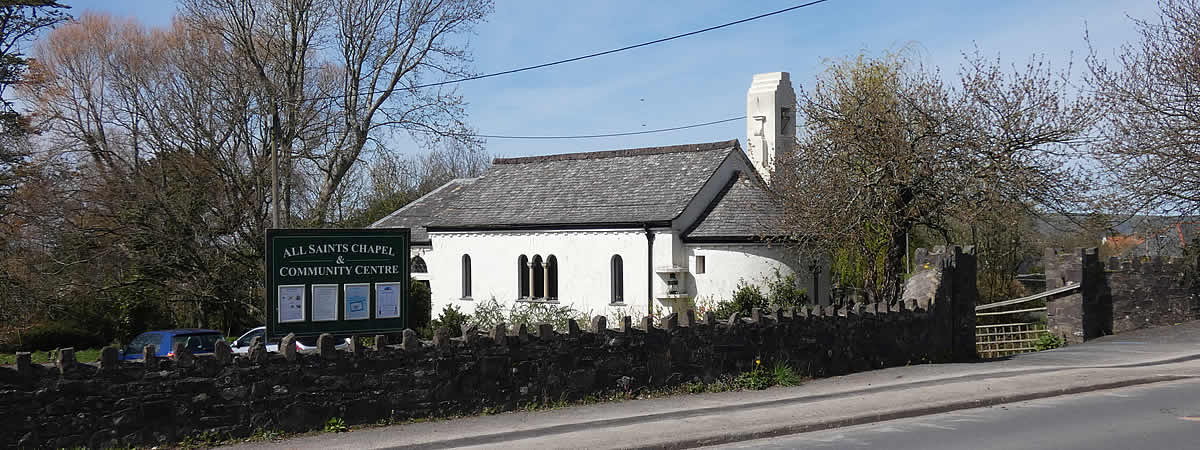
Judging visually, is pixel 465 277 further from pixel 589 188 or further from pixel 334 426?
pixel 334 426

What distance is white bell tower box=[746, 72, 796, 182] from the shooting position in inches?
1497

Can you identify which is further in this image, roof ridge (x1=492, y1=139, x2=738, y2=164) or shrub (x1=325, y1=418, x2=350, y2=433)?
roof ridge (x1=492, y1=139, x2=738, y2=164)

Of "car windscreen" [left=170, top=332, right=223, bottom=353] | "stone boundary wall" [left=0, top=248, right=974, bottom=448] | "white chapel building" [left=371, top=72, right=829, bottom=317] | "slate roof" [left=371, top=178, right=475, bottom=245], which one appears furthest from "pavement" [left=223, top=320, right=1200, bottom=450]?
"slate roof" [left=371, top=178, right=475, bottom=245]

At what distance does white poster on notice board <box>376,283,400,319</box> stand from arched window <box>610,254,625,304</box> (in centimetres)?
1918

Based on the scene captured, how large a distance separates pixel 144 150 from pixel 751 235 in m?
21.9

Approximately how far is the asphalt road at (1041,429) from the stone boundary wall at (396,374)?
9.88 feet

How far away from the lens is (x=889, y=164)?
2183 cm

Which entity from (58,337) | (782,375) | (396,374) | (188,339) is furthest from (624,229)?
(58,337)

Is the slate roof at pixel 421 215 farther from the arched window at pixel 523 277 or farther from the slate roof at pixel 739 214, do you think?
the slate roof at pixel 739 214

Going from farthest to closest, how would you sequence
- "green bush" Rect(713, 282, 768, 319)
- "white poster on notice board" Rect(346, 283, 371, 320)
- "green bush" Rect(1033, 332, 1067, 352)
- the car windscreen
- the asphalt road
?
"green bush" Rect(713, 282, 768, 319)
"green bush" Rect(1033, 332, 1067, 352)
the car windscreen
"white poster on notice board" Rect(346, 283, 371, 320)
the asphalt road

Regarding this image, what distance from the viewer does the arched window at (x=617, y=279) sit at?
32.9 meters

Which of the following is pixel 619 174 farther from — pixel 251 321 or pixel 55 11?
pixel 55 11

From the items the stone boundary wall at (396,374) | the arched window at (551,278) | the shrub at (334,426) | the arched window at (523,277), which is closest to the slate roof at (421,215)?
the arched window at (523,277)

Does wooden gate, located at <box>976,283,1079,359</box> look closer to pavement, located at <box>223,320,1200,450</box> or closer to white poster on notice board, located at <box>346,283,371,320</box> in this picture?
pavement, located at <box>223,320,1200,450</box>
